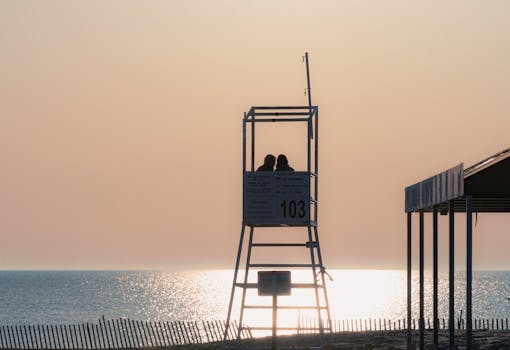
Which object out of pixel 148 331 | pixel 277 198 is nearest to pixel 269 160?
pixel 277 198

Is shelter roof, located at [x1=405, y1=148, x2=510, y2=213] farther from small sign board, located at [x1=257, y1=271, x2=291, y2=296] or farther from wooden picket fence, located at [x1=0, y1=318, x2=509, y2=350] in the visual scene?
wooden picket fence, located at [x1=0, y1=318, x2=509, y2=350]

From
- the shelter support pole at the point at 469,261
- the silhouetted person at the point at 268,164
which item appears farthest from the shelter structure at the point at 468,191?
the silhouetted person at the point at 268,164

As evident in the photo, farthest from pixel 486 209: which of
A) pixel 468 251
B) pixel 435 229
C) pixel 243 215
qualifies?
pixel 468 251

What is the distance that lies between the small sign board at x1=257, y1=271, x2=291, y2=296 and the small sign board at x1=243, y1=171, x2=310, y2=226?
16.4ft

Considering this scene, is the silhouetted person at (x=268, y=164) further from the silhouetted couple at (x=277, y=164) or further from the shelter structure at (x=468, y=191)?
the shelter structure at (x=468, y=191)

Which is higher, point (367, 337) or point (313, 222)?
point (313, 222)

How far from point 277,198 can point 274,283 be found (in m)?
5.42

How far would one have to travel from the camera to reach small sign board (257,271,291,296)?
29.0m

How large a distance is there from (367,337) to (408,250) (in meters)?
11.8

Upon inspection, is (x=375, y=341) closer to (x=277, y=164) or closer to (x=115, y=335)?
(x=277, y=164)

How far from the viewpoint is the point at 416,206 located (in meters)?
33.2

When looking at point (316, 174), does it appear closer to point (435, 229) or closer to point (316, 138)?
point (316, 138)

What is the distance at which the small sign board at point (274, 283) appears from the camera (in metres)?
29.0

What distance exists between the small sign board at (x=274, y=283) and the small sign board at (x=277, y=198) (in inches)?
197
